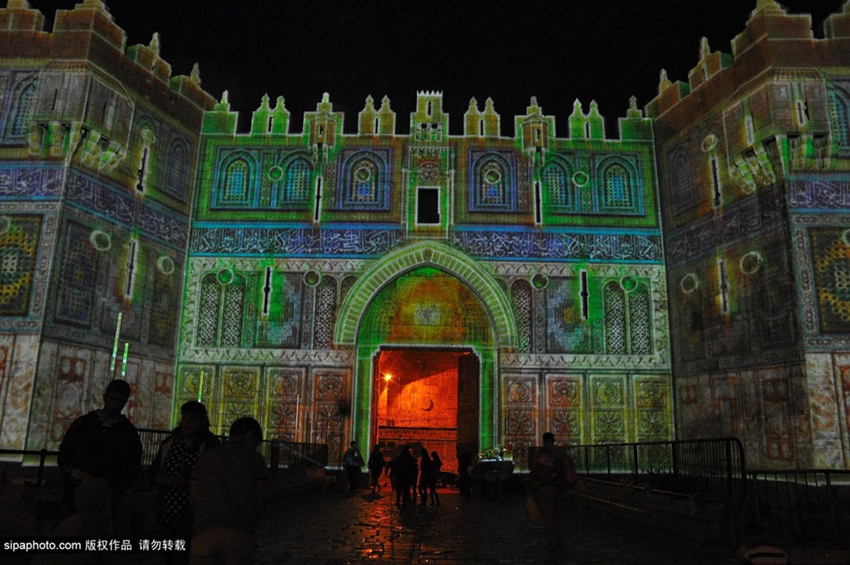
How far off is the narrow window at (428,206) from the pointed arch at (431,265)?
0.80 metres

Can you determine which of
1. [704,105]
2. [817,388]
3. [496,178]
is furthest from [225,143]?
[817,388]

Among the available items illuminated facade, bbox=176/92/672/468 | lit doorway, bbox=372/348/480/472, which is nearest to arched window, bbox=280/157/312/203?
illuminated facade, bbox=176/92/672/468

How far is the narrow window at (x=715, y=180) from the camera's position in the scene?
54.0 ft

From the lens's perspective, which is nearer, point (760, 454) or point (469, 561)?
point (469, 561)

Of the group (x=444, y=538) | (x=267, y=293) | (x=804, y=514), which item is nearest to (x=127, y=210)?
(x=267, y=293)

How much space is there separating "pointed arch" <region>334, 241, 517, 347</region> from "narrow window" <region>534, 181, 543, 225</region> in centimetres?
228

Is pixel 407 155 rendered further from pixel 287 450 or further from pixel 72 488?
pixel 72 488

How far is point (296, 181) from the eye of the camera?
1895cm

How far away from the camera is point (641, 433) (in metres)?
17.1

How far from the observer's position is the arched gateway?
17719mm

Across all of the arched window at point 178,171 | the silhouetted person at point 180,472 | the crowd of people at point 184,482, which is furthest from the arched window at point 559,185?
the silhouetted person at point 180,472

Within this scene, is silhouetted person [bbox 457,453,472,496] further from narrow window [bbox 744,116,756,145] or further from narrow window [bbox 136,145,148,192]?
narrow window [bbox 136,145,148,192]

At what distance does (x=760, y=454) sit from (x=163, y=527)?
541 inches

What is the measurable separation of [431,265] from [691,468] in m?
10.3
